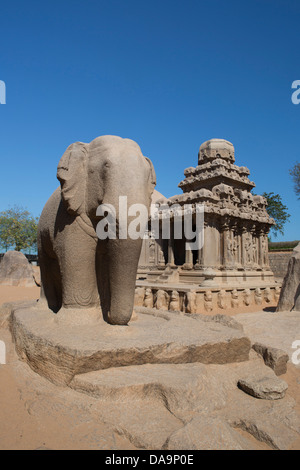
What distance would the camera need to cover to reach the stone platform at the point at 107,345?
2.46 m


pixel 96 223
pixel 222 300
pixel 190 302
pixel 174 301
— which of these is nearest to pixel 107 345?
pixel 96 223

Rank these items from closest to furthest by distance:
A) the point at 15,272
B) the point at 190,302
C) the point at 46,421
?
the point at 46,421 → the point at 190,302 → the point at 15,272

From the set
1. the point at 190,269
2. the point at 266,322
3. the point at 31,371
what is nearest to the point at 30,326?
the point at 31,371

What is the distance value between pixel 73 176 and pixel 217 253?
10823 mm

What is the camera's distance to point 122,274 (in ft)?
10.0

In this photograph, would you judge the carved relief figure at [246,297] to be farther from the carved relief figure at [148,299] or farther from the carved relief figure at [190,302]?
the carved relief figure at [148,299]

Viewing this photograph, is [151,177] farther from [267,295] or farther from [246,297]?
[267,295]

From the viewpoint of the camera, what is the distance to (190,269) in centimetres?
1316

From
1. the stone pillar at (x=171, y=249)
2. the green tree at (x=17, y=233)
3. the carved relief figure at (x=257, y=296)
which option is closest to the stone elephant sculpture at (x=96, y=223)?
the carved relief figure at (x=257, y=296)

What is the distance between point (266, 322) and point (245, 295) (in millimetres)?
5082

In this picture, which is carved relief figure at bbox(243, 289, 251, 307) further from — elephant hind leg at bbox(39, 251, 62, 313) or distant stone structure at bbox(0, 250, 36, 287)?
distant stone structure at bbox(0, 250, 36, 287)

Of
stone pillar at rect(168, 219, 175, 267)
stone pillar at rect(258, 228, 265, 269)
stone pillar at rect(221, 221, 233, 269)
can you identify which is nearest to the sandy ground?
stone pillar at rect(221, 221, 233, 269)
